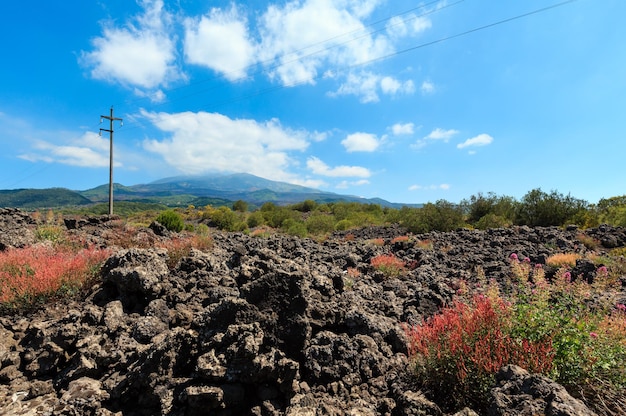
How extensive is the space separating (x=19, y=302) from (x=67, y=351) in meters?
1.84

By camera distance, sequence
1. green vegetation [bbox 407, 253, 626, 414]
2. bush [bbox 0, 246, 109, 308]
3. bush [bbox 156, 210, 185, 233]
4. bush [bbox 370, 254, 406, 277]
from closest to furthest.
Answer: green vegetation [bbox 407, 253, 626, 414]
bush [bbox 0, 246, 109, 308]
bush [bbox 370, 254, 406, 277]
bush [bbox 156, 210, 185, 233]

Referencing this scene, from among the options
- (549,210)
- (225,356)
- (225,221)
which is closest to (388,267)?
(225,356)

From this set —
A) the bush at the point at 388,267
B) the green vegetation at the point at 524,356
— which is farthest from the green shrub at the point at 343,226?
the green vegetation at the point at 524,356

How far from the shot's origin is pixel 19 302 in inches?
183

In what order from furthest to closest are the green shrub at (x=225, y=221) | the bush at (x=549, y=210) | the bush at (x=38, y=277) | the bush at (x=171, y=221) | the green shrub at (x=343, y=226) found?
the green shrub at (x=225, y=221) → the green shrub at (x=343, y=226) → the bush at (x=549, y=210) → the bush at (x=171, y=221) → the bush at (x=38, y=277)

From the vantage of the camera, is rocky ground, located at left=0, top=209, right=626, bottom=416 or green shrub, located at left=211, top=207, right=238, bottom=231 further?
green shrub, located at left=211, top=207, right=238, bottom=231

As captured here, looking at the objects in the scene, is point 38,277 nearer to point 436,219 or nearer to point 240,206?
point 436,219

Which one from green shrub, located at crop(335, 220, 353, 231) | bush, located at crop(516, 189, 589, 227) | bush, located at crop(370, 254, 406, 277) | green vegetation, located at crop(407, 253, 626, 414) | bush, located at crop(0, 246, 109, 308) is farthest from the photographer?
green shrub, located at crop(335, 220, 353, 231)

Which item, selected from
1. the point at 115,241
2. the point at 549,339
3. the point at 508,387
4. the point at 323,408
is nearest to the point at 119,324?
the point at 323,408

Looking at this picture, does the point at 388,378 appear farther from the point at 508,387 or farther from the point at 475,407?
the point at 508,387

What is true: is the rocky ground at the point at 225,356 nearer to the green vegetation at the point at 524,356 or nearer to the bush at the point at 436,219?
the green vegetation at the point at 524,356

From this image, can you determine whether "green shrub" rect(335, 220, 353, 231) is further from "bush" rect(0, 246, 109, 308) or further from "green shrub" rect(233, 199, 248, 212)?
"green shrub" rect(233, 199, 248, 212)

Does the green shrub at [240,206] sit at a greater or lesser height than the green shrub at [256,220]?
greater

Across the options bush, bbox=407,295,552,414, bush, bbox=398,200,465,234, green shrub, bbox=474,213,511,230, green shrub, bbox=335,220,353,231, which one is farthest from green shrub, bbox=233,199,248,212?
bush, bbox=407,295,552,414
